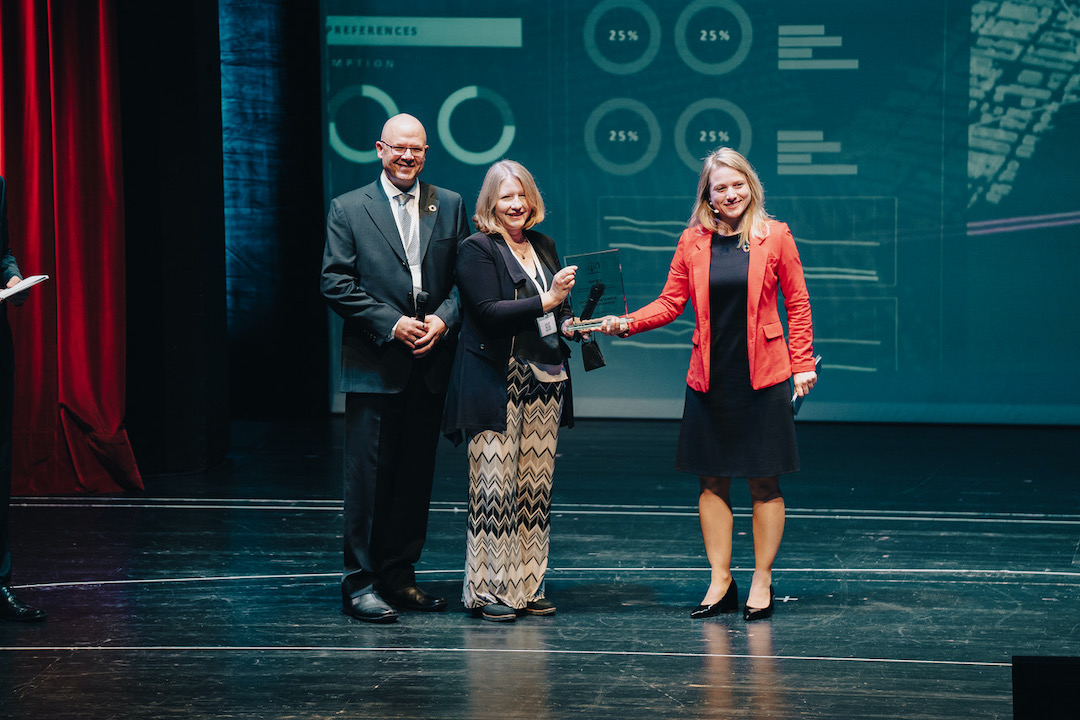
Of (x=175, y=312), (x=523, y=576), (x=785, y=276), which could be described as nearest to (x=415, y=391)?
(x=523, y=576)

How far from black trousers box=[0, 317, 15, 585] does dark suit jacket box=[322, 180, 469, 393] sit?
2.94 ft

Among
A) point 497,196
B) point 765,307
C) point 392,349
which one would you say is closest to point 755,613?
point 765,307

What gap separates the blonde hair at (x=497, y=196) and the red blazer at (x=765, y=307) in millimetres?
421

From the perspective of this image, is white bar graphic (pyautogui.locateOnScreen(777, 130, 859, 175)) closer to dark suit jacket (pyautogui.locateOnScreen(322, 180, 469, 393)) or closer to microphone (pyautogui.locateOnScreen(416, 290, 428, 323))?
dark suit jacket (pyautogui.locateOnScreen(322, 180, 469, 393))

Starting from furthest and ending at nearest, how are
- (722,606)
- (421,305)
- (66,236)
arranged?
(66,236) < (722,606) < (421,305)

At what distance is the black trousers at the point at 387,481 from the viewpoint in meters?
3.42

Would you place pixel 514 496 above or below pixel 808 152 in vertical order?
below

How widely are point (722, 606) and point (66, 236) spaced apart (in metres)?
3.47

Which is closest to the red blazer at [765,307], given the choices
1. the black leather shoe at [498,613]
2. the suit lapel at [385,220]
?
the suit lapel at [385,220]

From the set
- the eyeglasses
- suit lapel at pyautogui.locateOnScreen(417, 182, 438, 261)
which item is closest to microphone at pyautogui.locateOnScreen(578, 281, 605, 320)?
suit lapel at pyautogui.locateOnScreen(417, 182, 438, 261)

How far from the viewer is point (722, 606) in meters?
3.42

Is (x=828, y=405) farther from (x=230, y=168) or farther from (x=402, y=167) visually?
(x=402, y=167)

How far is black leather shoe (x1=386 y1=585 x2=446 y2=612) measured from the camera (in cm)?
346

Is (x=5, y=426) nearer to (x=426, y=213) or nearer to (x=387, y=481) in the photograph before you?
(x=387, y=481)
